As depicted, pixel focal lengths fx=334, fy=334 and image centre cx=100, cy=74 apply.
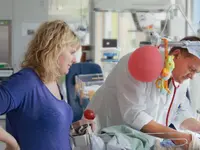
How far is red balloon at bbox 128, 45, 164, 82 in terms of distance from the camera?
1515 millimetres

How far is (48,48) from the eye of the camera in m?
1.28

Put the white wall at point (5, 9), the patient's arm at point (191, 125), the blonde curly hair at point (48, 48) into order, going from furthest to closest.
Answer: the white wall at point (5, 9)
the patient's arm at point (191, 125)
the blonde curly hair at point (48, 48)

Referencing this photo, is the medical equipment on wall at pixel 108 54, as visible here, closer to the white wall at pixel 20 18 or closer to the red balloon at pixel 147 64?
the white wall at pixel 20 18

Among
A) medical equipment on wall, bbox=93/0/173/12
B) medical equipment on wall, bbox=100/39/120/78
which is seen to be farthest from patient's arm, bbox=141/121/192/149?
medical equipment on wall, bbox=100/39/120/78

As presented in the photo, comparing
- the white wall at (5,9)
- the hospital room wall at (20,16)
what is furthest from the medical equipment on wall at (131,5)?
the white wall at (5,9)

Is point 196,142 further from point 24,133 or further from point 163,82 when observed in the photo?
point 24,133

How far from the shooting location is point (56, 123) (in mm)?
1305

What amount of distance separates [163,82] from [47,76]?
61 cm

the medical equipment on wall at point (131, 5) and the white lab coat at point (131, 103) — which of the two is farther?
the medical equipment on wall at point (131, 5)

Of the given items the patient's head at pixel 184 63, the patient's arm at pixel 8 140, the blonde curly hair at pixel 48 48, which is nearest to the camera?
the patient's arm at pixel 8 140

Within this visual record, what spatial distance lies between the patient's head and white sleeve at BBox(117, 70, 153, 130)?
7.8 inches

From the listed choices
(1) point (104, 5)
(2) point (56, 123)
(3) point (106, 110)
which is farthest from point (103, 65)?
(2) point (56, 123)

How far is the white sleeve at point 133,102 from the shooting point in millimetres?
1575

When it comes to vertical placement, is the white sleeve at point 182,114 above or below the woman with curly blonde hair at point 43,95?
below
